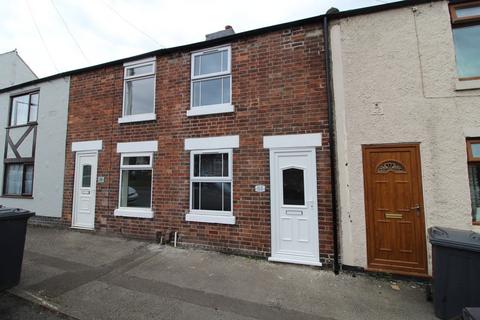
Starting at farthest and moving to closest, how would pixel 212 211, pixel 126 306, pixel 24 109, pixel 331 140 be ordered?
1. pixel 24 109
2. pixel 212 211
3. pixel 331 140
4. pixel 126 306

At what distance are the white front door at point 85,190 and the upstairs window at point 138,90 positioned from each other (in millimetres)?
1738

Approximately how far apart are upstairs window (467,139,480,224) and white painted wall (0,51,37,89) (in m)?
19.0

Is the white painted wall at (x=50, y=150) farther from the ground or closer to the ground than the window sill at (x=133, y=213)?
farther from the ground

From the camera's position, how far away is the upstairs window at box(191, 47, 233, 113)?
610 centimetres

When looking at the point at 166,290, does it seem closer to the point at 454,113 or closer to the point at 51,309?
the point at 51,309

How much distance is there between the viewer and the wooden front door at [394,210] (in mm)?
4438

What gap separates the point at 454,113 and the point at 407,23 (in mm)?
1940

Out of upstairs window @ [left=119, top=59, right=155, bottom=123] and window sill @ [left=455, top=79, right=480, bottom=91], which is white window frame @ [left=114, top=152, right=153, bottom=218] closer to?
upstairs window @ [left=119, top=59, right=155, bottom=123]

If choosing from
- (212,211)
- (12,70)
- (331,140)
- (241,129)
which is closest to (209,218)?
(212,211)

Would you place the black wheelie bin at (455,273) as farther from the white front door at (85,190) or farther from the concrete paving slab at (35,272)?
the white front door at (85,190)

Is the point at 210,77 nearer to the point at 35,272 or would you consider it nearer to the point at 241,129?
the point at 241,129

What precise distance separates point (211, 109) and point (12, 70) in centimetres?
1429

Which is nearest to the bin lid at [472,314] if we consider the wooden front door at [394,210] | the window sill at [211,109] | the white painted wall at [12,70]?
the wooden front door at [394,210]

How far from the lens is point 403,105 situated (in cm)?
469
